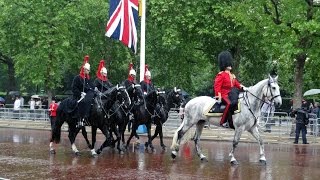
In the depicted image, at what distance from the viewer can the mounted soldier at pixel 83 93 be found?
59.4ft

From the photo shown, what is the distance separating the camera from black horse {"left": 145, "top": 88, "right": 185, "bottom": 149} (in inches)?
821

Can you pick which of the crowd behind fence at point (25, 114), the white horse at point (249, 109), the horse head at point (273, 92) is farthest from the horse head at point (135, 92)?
the crowd behind fence at point (25, 114)

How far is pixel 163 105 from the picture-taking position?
2130cm

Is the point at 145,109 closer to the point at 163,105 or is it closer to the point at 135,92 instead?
the point at 163,105

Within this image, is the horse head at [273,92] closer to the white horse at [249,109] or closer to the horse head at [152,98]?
the white horse at [249,109]

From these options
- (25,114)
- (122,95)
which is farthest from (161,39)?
(122,95)

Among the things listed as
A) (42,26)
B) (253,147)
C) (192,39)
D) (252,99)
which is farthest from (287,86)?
(252,99)

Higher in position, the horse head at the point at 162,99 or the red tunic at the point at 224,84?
the red tunic at the point at 224,84

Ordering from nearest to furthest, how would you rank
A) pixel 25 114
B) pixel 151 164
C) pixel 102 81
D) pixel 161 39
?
1. pixel 151 164
2. pixel 102 81
3. pixel 25 114
4. pixel 161 39

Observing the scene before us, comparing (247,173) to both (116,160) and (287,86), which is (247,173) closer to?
(116,160)

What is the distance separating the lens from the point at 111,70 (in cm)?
4619

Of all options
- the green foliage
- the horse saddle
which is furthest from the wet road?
the green foliage

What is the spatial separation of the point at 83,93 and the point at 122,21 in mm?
8133

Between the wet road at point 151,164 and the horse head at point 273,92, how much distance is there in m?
1.85
